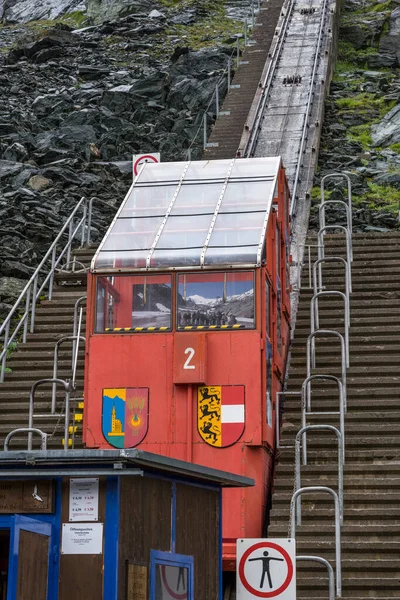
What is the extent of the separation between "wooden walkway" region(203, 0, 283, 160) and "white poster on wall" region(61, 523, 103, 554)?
18.9 meters

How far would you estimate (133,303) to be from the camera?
45.4 ft

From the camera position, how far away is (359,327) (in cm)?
1698

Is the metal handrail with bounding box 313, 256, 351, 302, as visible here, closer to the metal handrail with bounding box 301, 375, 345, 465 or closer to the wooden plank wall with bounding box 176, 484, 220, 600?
the metal handrail with bounding box 301, 375, 345, 465

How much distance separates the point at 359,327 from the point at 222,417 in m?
4.45

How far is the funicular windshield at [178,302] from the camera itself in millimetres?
13617

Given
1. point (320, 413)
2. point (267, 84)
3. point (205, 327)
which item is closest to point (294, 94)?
→ point (267, 84)

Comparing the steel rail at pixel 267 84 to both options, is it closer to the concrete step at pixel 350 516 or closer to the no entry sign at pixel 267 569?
the concrete step at pixel 350 516

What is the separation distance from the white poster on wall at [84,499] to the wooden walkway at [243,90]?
18.8 metres

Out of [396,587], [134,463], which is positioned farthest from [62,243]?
[134,463]

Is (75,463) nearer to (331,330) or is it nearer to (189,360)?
(189,360)

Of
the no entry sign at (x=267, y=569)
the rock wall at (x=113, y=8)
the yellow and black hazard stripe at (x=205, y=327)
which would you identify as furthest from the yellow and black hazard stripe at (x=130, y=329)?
the rock wall at (x=113, y=8)

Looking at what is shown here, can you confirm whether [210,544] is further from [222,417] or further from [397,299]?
[397,299]

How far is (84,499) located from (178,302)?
5699 mm

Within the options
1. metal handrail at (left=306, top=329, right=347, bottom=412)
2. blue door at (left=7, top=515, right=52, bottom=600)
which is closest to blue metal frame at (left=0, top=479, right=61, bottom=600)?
blue door at (left=7, top=515, right=52, bottom=600)
